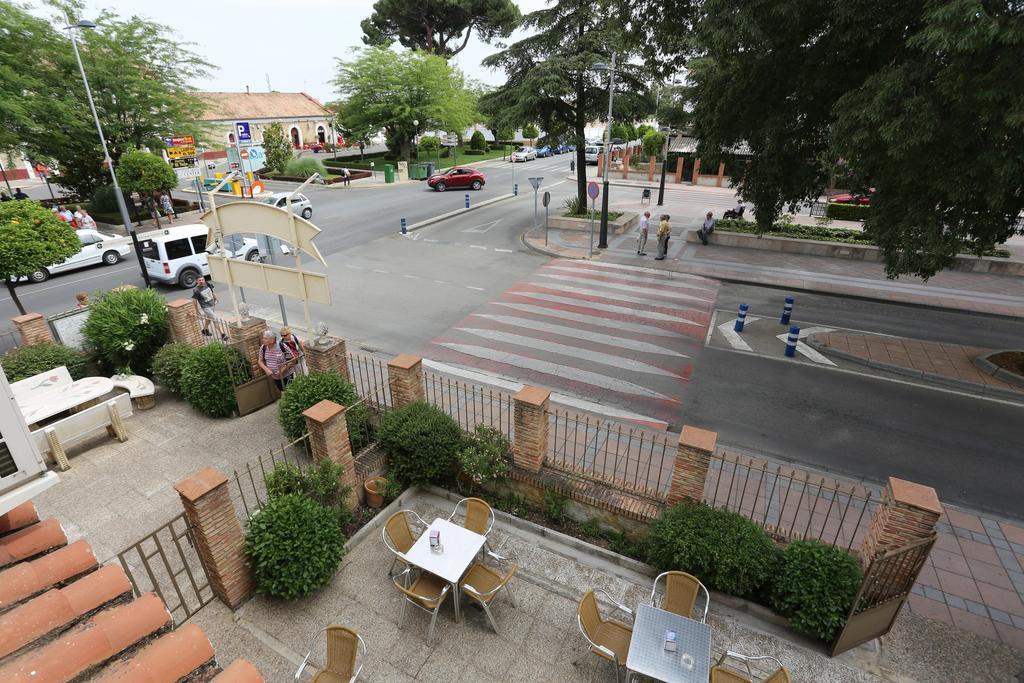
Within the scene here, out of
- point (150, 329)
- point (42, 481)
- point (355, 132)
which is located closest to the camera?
point (42, 481)

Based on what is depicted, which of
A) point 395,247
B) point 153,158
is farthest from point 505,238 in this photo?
point 153,158

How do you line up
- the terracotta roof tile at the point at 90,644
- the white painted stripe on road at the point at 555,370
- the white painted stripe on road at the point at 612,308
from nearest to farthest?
1. the terracotta roof tile at the point at 90,644
2. the white painted stripe on road at the point at 555,370
3. the white painted stripe on road at the point at 612,308

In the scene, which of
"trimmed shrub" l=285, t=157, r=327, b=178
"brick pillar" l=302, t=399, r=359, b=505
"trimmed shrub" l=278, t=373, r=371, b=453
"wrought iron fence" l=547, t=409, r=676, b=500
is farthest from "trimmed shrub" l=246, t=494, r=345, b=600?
"trimmed shrub" l=285, t=157, r=327, b=178

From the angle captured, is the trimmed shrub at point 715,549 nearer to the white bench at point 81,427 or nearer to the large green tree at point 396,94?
the white bench at point 81,427

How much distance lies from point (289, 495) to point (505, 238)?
19.0m

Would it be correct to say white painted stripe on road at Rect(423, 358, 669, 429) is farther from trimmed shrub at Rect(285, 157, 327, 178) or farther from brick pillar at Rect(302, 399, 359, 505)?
trimmed shrub at Rect(285, 157, 327, 178)

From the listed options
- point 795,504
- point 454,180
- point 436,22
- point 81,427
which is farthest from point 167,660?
point 436,22

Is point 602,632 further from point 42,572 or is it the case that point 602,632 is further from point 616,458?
point 42,572

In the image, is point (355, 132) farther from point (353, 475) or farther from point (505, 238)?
point (353, 475)

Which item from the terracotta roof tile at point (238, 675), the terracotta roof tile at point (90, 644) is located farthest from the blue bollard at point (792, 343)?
the terracotta roof tile at point (90, 644)

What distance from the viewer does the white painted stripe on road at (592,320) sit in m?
13.6

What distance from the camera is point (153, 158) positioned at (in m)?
25.0

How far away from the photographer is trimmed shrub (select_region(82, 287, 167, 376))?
9.97m

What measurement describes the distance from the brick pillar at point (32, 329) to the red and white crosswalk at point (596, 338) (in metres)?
7.28
